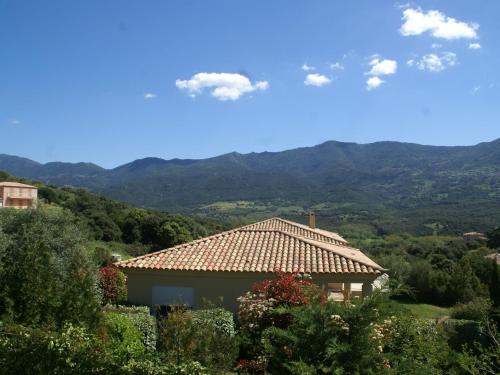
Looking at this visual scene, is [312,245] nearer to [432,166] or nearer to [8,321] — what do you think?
[8,321]

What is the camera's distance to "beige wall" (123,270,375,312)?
16.1 meters

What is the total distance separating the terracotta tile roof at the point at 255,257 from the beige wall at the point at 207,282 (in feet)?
0.76

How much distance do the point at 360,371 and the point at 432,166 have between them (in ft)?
624

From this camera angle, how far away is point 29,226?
1766cm

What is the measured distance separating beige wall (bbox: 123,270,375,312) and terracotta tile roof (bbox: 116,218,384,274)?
0.76ft

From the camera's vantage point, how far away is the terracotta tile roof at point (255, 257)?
640 inches

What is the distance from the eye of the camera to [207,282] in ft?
53.9

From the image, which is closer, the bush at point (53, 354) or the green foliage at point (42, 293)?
the bush at point (53, 354)

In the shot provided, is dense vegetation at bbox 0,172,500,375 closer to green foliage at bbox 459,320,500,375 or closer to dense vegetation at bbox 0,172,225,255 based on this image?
green foliage at bbox 459,320,500,375

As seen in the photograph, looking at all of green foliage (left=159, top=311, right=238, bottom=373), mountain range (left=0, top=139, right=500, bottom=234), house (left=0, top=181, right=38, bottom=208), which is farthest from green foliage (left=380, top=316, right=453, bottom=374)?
mountain range (left=0, top=139, right=500, bottom=234)

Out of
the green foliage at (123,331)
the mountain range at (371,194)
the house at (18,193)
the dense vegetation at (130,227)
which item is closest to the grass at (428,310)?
the green foliage at (123,331)

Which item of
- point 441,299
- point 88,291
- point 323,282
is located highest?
point 88,291

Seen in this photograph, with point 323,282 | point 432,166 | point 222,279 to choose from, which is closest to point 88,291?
point 222,279

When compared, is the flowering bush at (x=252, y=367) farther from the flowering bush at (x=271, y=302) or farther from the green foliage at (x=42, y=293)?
the green foliage at (x=42, y=293)
